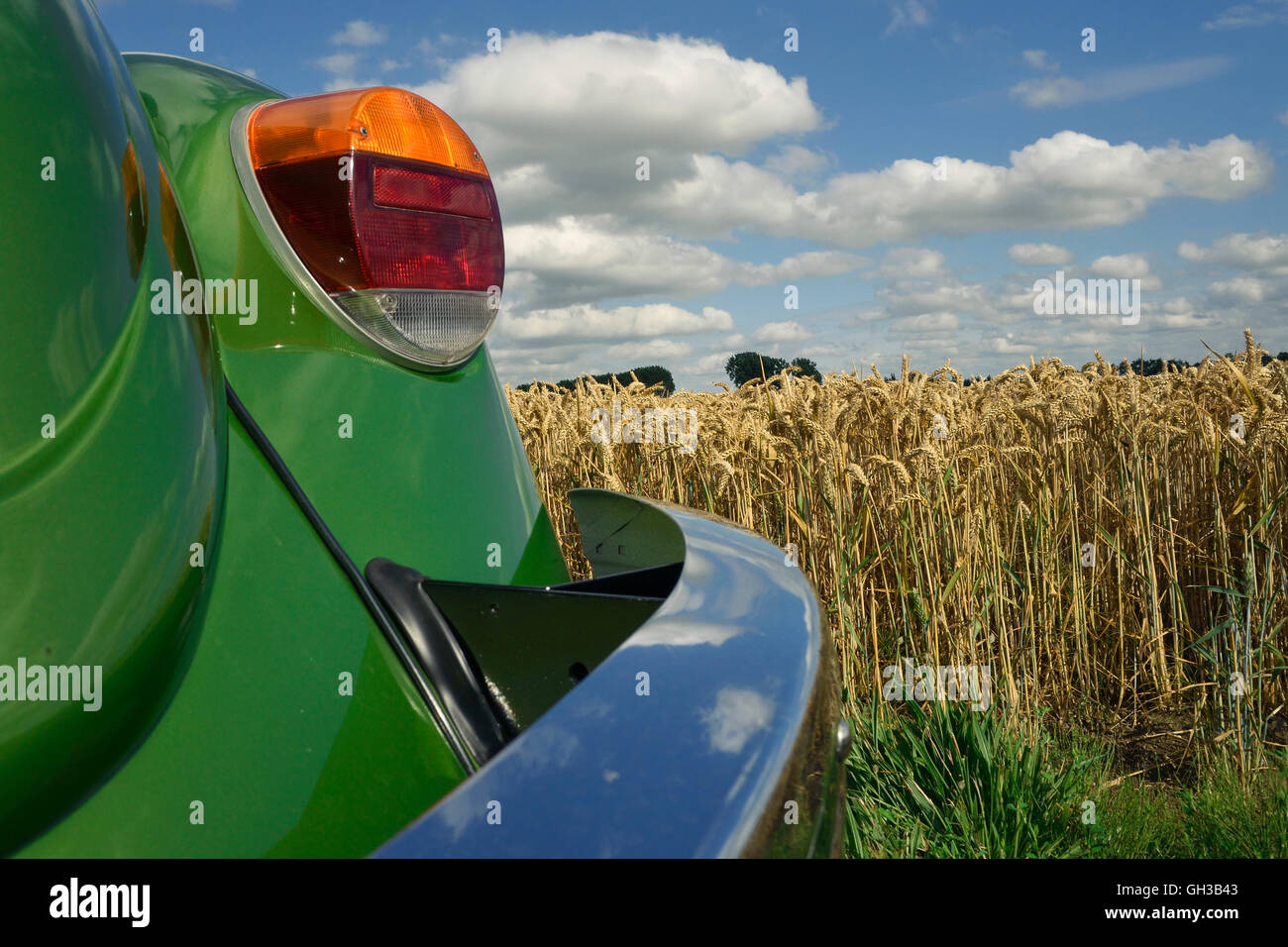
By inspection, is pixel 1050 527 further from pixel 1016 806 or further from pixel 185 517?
pixel 185 517

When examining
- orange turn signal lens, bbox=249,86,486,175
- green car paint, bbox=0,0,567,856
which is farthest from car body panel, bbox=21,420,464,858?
orange turn signal lens, bbox=249,86,486,175

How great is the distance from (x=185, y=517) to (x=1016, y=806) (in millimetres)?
2415

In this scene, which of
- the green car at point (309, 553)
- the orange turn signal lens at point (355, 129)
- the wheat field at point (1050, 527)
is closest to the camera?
the green car at point (309, 553)

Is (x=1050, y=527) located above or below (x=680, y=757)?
below

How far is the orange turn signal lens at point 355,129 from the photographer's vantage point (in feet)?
3.19

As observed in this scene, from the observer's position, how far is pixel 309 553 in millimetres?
857

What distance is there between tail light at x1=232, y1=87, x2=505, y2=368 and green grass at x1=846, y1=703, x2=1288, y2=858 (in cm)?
183

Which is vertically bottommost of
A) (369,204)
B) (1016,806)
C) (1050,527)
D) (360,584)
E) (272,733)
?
(1016,806)

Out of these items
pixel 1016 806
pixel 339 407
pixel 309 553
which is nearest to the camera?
pixel 309 553

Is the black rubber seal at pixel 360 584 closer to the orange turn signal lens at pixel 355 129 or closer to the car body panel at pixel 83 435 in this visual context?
the car body panel at pixel 83 435

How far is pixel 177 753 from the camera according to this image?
0.69m

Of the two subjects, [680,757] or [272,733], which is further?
[272,733]

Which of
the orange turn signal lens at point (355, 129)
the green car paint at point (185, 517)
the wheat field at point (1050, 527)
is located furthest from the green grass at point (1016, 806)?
the orange turn signal lens at point (355, 129)

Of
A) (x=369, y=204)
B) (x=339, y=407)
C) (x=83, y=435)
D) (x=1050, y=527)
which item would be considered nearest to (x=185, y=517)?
(x=83, y=435)
